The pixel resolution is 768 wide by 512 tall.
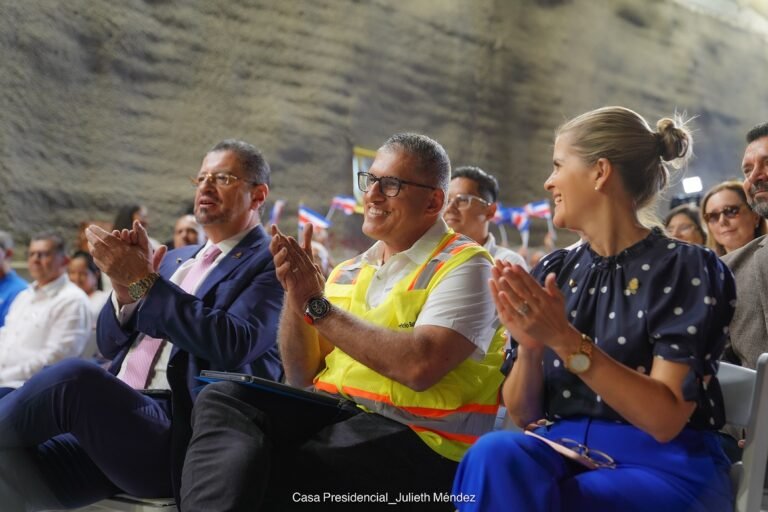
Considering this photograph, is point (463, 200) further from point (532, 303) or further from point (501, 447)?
point (501, 447)

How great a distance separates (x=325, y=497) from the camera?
5.65ft

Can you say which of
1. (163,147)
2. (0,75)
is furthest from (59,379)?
(163,147)

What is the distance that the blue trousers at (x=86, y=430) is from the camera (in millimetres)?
1930

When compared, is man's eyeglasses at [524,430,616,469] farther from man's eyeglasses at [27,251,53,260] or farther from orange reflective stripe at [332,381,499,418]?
man's eyeglasses at [27,251,53,260]

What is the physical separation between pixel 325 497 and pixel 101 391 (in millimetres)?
615

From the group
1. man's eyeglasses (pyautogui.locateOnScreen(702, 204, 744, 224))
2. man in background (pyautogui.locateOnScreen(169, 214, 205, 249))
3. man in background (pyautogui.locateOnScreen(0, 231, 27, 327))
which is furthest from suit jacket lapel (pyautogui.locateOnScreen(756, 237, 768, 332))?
man in background (pyautogui.locateOnScreen(0, 231, 27, 327))

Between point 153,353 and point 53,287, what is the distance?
198 cm

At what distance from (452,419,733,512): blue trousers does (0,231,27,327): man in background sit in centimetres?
387

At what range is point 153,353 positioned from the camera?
2.48 m

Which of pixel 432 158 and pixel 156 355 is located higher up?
pixel 432 158

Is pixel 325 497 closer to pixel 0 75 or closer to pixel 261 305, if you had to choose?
pixel 261 305

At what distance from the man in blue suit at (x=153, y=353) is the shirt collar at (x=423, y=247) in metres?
0.33

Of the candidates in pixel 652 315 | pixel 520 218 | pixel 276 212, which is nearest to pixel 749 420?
pixel 652 315

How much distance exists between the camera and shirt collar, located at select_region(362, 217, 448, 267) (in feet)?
6.88
